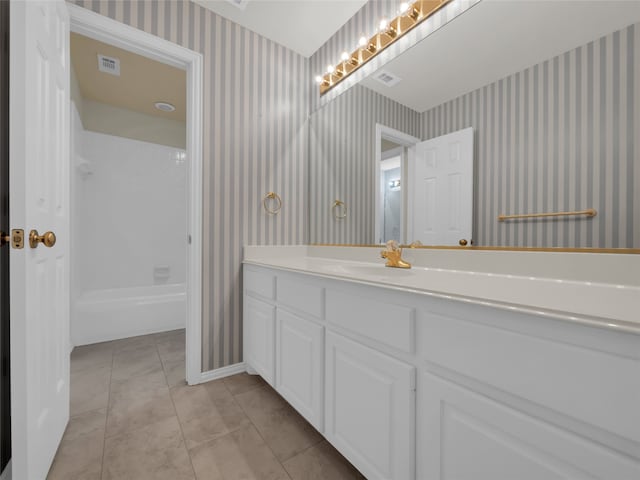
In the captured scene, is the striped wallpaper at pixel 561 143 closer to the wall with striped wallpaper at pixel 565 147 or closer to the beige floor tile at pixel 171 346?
the wall with striped wallpaper at pixel 565 147

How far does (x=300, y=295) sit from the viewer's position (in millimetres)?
1321

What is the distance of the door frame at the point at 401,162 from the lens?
1.49 m

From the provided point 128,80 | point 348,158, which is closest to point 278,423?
point 348,158

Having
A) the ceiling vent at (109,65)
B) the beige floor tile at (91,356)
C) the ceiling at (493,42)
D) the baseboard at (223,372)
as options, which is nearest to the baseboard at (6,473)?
the baseboard at (223,372)

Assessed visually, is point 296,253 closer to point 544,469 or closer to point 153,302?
point 153,302

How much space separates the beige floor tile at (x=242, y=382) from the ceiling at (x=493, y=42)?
1838 mm

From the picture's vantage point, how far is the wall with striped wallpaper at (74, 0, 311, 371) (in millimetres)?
1847

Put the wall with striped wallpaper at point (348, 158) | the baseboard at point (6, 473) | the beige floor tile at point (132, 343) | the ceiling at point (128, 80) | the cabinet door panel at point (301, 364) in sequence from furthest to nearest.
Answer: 1. the beige floor tile at point (132, 343)
2. the ceiling at point (128, 80)
3. the wall with striped wallpaper at point (348, 158)
4. the cabinet door panel at point (301, 364)
5. the baseboard at point (6, 473)

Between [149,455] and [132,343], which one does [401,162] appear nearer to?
[149,455]

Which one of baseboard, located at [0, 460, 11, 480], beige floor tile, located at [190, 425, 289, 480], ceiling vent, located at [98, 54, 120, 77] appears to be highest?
ceiling vent, located at [98, 54, 120, 77]

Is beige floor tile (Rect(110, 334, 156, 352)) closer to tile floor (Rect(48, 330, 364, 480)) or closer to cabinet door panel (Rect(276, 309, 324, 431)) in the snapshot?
tile floor (Rect(48, 330, 364, 480))

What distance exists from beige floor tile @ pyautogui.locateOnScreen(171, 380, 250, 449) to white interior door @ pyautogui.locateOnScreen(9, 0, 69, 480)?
1.63 ft

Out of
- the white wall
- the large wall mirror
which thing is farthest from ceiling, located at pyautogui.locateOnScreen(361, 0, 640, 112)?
the white wall

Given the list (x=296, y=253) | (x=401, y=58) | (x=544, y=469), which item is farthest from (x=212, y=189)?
(x=544, y=469)
